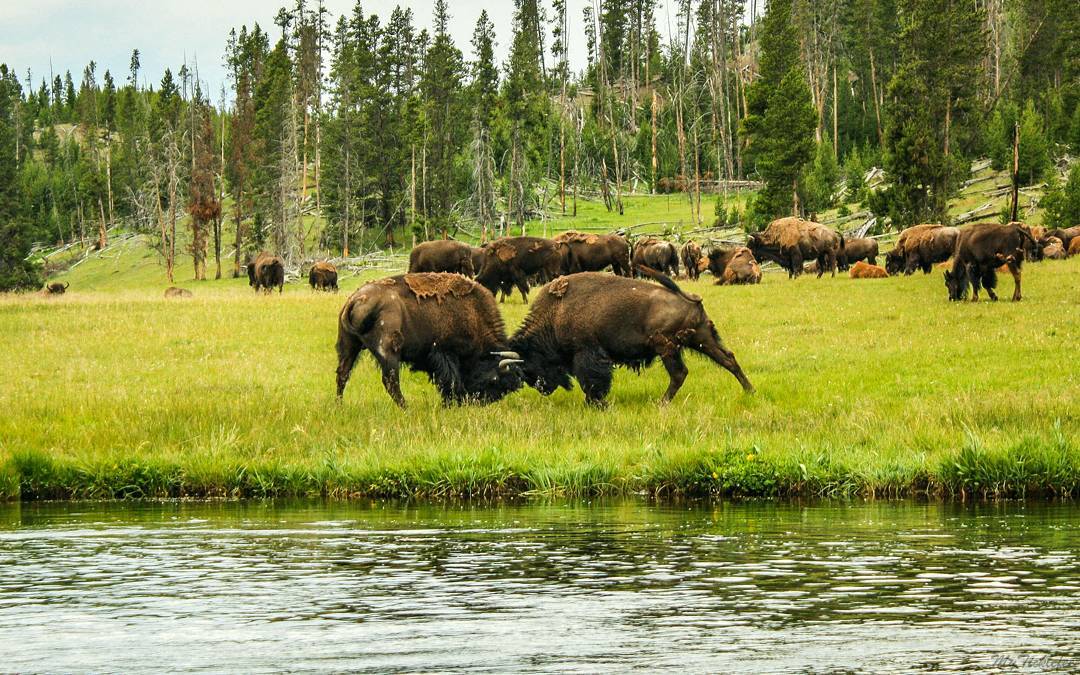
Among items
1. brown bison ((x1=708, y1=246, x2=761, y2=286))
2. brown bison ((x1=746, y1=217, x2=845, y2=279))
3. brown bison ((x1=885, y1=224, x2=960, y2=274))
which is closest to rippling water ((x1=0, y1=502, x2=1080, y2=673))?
brown bison ((x1=885, y1=224, x2=960, y2=274))

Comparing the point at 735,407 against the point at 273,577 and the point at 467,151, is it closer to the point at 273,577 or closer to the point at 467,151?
the point at 273,577

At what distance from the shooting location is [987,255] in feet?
84.7

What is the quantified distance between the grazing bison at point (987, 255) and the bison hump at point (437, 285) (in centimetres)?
1361

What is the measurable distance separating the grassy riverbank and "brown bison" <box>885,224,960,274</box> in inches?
483

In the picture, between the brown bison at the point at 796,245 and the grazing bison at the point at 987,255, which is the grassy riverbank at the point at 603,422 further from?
the brown bison at the point at 796,245

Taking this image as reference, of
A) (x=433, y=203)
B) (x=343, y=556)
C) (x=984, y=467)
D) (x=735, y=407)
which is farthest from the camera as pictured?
(x=433, y=203)

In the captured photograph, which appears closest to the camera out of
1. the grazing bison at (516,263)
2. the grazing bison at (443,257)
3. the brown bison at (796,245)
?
the grazing bison at (516,263)

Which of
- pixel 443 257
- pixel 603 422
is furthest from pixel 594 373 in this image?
pixel 443 257

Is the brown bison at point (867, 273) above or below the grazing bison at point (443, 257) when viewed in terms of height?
below

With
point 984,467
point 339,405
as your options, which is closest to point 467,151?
point 339,405

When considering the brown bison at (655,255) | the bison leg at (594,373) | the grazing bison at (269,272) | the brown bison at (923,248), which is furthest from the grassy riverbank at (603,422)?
the grazing bison at (269,272)

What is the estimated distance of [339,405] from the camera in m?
16.2

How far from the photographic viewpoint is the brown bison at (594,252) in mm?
35531

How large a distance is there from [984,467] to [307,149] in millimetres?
88142
